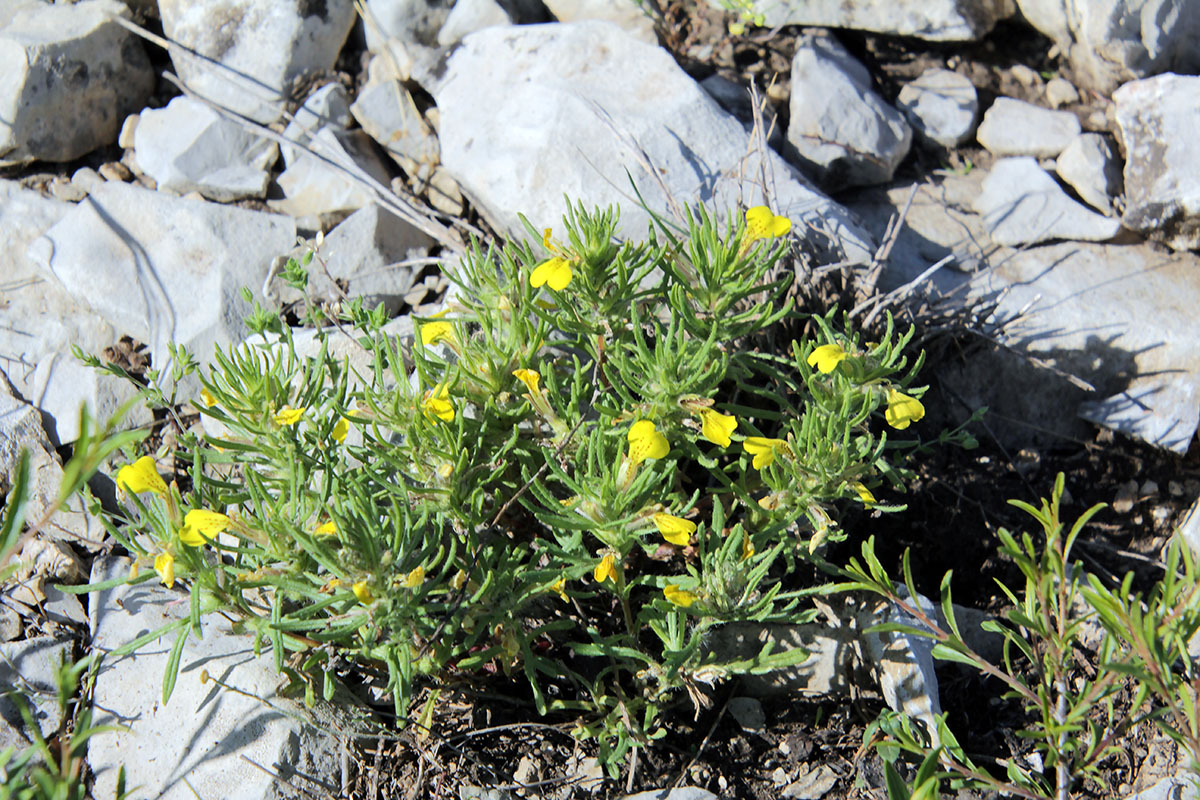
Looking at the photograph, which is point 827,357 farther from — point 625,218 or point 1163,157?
point 1163,157

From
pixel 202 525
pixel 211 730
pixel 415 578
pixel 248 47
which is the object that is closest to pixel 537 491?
pixel 415 578

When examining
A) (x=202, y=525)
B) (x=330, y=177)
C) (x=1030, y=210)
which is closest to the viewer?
(x=202, y=525)

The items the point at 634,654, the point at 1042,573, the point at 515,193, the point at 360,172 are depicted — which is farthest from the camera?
the point at 360,172

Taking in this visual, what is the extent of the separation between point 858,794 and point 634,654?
94cm

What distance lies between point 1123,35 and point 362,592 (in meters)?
4.52

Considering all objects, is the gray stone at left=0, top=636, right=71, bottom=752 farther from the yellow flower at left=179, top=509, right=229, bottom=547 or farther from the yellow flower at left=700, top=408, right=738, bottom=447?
the yellow flower at left=700, top=408, right=738, bottom=447


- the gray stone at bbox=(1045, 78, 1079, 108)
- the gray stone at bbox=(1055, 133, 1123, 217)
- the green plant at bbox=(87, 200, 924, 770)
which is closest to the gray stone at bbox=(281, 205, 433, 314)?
the green plant at bbox=(87, 200, 924, 770)

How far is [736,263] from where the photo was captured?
309cm

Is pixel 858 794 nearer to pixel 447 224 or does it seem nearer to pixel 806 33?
pixel 447 224

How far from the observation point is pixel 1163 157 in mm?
4199

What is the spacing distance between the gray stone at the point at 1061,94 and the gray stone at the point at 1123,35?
0.29 ft

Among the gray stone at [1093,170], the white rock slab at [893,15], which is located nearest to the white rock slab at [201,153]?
the white rock slab at [893,15]

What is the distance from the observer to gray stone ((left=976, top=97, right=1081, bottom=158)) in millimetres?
4586

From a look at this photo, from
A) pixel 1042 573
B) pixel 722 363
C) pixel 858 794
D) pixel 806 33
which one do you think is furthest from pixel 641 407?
pixel 806 33
